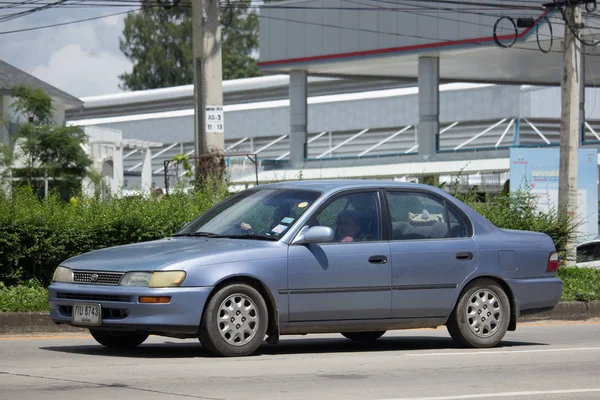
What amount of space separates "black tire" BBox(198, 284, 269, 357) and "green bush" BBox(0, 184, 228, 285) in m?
5.28

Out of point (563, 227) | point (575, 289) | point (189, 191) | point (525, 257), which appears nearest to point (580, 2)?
point (563, 227)

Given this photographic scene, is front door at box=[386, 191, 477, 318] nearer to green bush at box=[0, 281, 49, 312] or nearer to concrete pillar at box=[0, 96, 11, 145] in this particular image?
green bush at box=[0, 281, 49, 312]

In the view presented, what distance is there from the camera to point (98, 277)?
10.1 meters

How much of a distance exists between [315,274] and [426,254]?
1.26m

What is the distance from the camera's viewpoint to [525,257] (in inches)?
471

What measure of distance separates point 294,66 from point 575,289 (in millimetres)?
26872

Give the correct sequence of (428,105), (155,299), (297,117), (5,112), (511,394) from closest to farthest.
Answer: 1. (511,394)
2. (155,299)
3. (5,112)
4. (428,105)
5. (297,117)

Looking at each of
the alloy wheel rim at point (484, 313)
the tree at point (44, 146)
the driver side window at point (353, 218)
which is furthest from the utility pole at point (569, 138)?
the tree at point (44, 146)

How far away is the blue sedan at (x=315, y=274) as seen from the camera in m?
9.92

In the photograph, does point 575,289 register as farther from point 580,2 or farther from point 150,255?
point 150,255

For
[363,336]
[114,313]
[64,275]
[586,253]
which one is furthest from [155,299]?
[586,253]

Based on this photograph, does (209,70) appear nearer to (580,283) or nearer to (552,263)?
(580,283)

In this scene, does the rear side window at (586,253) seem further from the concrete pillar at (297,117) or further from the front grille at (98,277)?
the concrete pillar at (297,117)

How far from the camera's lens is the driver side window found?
35.6 feet
